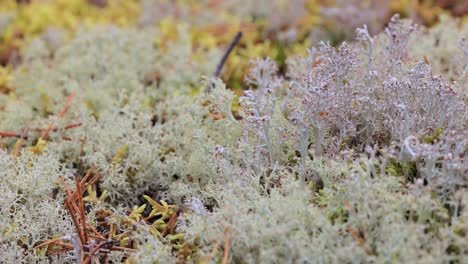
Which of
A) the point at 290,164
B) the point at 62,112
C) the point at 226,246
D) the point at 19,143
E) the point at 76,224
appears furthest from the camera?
the point at 62,112

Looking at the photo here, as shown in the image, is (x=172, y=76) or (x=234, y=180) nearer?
(x=234, y=180)

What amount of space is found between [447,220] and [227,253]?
525 millimetres

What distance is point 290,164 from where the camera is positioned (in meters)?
1.54

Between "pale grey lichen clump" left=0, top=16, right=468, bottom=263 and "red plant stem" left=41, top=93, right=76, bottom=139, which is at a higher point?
"pale grey lichen clump" left=0, top=16, right=468, bottom=263

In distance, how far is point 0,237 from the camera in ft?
4.58

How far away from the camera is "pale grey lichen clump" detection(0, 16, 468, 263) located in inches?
46.4

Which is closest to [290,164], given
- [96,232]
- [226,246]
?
[226,246]

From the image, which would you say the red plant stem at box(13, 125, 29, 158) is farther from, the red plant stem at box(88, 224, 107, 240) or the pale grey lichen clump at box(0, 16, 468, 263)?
the red plant stem at box(88, 224, 107, 240)

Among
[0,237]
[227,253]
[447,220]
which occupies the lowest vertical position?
[0,237]

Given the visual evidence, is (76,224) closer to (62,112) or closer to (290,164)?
(290,164)

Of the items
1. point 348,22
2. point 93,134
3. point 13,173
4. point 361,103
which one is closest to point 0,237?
point 13,173

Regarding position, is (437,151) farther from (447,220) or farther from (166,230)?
(166,230)

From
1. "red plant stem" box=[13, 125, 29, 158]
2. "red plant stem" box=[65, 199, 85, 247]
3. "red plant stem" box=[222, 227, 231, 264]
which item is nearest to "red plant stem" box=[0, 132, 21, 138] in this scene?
"red plant stem" box=[13, 125, 29, 158]

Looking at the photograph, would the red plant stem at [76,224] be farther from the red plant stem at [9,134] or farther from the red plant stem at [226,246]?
the red plant stem at [9,134]
